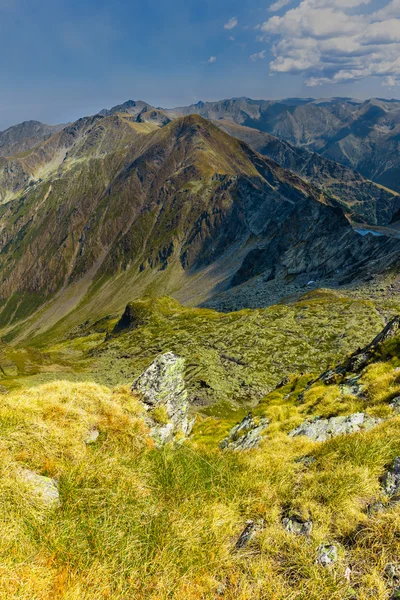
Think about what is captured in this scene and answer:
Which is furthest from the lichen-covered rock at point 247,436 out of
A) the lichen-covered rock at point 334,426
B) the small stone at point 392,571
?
the small stone at point 392,571

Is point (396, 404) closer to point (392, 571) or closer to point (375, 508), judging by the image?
point (375, 508)

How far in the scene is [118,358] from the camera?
10888 cm

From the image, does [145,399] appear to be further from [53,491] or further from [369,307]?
[369,307]

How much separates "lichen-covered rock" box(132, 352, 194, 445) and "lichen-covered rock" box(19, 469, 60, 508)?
6.41 meters

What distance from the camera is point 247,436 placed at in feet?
66.4

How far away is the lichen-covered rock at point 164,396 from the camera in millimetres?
17438

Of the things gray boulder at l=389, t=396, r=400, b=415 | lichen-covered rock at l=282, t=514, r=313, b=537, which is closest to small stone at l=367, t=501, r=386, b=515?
lichen-covered rock at l=282, t=514, r=313, b=537

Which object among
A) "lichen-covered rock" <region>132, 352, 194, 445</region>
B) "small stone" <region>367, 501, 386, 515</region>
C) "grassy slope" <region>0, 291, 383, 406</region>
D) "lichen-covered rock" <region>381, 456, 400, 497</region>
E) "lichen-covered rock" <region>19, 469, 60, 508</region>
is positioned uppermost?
"lichen-covered rock" <region>19, 469, 60, 508</region>

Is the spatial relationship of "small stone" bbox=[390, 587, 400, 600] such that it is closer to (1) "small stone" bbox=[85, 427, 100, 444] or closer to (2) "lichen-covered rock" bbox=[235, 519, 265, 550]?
(2) "lichen-covered rock" bbox=[235, 519, 265, 550]

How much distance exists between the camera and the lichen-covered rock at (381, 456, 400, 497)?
25.8 ft

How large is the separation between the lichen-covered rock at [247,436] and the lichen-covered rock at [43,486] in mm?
10682

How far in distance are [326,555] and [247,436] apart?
47.3 feet

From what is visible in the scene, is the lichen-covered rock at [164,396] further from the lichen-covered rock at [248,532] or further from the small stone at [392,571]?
the small stone at [392,571]

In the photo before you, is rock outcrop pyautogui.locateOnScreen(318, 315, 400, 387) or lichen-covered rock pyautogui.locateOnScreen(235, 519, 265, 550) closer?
lichen-covered rock pyautogui.locateOnScreen(235, 519, 265, 550)
